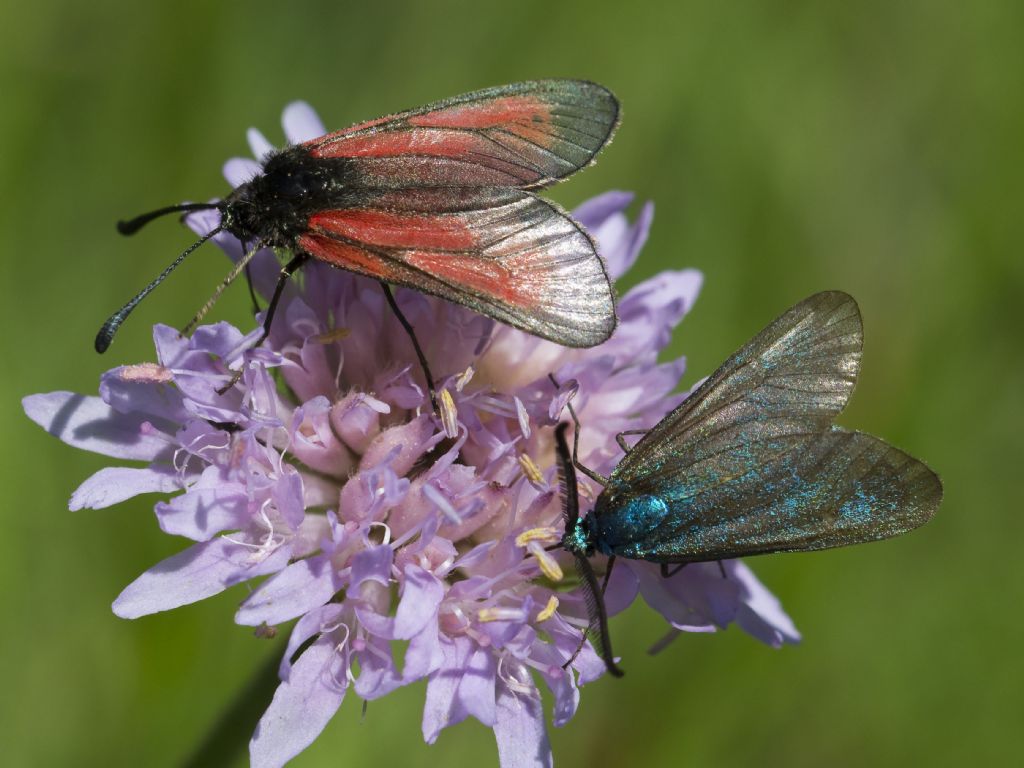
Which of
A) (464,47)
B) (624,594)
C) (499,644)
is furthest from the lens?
(464,47)

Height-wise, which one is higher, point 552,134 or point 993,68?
point 552,134

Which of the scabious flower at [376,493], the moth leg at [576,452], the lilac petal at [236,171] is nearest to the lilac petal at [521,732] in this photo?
the scabious flower at [376,493]

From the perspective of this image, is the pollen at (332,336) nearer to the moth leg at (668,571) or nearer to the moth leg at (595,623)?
the moth leg at (595,623)

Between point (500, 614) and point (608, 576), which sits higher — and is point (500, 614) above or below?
above

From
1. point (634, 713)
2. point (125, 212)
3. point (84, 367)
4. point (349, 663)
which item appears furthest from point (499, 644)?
point (125, 212)

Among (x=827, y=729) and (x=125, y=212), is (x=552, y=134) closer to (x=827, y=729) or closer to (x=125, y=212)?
(x=125, y=212)

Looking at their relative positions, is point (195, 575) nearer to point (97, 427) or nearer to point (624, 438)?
point (97, 427)

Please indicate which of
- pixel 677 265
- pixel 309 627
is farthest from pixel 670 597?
pixel 677 265
